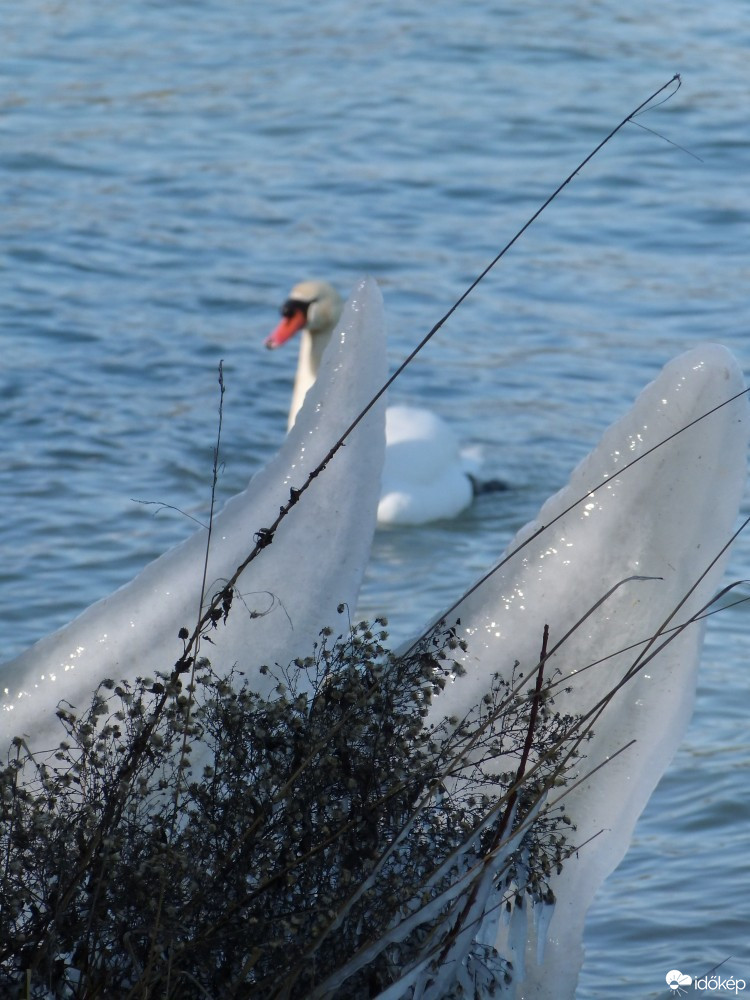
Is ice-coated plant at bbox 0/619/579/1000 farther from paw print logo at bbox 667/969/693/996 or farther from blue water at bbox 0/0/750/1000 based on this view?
blue water at bbox 0/0/750/1000

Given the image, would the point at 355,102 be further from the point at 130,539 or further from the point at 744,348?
the point at 130,539

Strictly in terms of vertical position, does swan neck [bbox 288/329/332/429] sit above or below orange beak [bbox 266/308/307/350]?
below

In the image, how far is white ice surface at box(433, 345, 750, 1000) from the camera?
362 centimetres

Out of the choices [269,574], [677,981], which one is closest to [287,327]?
[677,981]

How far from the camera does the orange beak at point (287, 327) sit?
1120cm

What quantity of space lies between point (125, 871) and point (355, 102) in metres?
14.6

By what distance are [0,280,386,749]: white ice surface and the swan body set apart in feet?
17.9

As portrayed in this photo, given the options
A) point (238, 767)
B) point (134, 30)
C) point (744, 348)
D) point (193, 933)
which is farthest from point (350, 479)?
point (134, 30)

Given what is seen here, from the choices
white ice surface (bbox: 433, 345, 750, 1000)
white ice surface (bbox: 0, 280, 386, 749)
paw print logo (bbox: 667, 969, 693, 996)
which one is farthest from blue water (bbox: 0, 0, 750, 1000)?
white ice surface (bbox: 0, 280, 386, 749)

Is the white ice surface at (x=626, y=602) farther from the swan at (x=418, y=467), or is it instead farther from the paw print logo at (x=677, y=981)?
the swan at (x=418, y=467)

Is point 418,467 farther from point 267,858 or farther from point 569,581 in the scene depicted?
point 267,858

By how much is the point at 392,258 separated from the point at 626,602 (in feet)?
31.5

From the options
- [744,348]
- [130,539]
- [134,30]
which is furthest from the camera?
[134,30]

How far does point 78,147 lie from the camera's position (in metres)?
15.4
